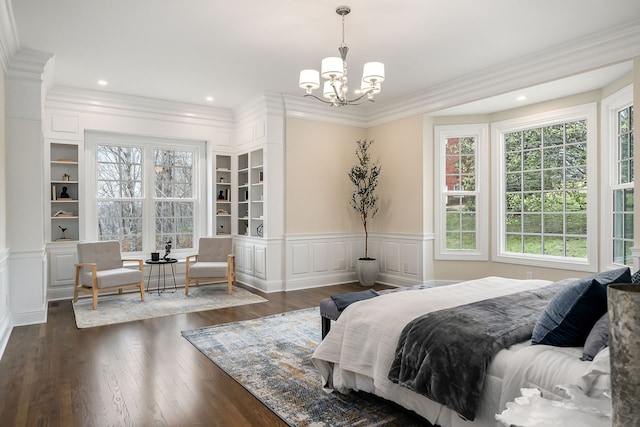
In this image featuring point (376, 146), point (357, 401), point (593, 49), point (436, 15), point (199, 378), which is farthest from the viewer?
point (376, 146)

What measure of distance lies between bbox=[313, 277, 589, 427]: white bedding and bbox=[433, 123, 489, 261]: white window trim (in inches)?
119

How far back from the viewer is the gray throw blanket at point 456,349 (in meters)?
1.94

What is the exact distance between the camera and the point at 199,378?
121 inches

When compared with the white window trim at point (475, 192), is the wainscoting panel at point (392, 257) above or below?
below

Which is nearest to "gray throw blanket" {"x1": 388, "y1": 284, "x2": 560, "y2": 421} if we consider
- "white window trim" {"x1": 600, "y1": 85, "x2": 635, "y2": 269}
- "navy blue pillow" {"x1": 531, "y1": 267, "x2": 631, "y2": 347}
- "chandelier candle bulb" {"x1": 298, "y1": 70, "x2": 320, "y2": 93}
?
"navy blue pillow" {"x1": 531, "y1": 267, "x2": 631, "y2": 347}

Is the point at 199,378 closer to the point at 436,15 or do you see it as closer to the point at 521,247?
the point at 436,15

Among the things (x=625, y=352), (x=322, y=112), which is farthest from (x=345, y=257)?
(x=625, y=352)

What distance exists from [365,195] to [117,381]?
191 inches

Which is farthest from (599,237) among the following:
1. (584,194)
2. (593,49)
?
(593,49)

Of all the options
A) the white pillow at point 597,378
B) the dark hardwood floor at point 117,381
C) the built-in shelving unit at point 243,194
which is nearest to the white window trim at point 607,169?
the white pillow at point 597,378

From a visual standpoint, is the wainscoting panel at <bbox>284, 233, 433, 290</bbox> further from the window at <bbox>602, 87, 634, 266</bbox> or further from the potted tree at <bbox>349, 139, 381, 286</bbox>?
the window at <bbox>602, 87, 634, 266</bbox>

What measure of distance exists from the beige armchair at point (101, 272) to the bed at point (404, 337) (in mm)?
3695

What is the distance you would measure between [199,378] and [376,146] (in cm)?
504

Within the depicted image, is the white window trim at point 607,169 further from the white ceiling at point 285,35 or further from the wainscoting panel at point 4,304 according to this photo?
the wainscoting panel at point 4,304
